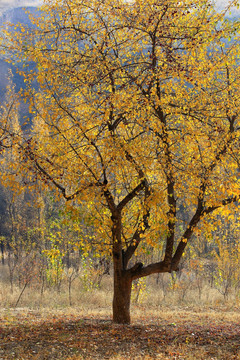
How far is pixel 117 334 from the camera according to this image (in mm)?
6840

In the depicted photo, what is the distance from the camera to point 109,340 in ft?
21.1

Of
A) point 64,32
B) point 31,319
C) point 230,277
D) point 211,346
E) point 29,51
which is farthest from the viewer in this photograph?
point 230,277

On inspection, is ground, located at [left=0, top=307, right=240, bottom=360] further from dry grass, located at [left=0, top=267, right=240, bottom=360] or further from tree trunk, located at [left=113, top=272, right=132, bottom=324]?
tree trunk, located at [left=113, top=272, right=132, bottom=324]

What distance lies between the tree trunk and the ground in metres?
A: 0.26

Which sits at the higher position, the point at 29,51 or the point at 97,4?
the point at 97,4

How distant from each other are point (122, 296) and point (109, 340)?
1.41m

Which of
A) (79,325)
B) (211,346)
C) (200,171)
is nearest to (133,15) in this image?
(200,171)

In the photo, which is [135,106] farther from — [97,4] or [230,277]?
[230,277]

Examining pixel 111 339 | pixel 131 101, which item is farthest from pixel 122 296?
pixel 131 101

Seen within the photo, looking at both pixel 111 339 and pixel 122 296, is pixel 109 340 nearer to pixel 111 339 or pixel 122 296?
pixel 111 339

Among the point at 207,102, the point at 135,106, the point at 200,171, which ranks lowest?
the point at 200,171

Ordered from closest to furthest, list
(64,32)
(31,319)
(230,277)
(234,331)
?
1. (64,32)
2. (234,331)
3. (31,319)
4. (230,277)

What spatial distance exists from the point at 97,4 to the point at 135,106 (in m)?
1.84

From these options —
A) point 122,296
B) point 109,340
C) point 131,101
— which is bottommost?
point 109,340
